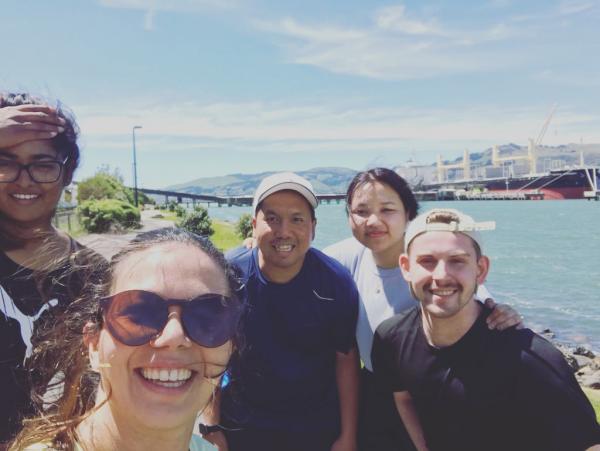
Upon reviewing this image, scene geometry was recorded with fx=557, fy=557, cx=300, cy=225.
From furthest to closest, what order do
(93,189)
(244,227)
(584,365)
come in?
(93,189)
(244,227)
(584,365)

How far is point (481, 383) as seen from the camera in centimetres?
282

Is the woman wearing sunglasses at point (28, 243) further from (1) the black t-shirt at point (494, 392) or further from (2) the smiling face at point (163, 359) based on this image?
(1) the black t-shirt at point (494, 392)

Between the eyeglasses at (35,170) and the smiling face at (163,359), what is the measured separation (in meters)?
1.02

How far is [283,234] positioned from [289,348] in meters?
0.71

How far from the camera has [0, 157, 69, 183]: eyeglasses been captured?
8.68 ft

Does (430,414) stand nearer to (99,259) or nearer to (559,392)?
(559,392)

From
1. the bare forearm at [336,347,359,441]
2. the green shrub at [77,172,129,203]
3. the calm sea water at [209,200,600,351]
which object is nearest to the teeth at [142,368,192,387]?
the bare forearm at [336,347,359,441]

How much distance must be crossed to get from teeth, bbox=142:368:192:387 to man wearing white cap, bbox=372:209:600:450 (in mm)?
1566

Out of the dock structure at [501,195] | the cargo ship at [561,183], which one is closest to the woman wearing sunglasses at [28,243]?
the cargo ship at [561,183]

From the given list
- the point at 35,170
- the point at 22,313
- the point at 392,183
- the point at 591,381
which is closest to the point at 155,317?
the point at 22,313

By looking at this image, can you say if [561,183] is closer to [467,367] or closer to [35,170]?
[467,367]

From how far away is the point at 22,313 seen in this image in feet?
8.51

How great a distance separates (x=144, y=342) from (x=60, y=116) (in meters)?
1.56

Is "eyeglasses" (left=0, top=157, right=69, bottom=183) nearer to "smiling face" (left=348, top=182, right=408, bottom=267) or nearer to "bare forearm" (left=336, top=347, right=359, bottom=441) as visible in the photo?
"smiling face" (left=348, top=182, right=408, bottom=267)
